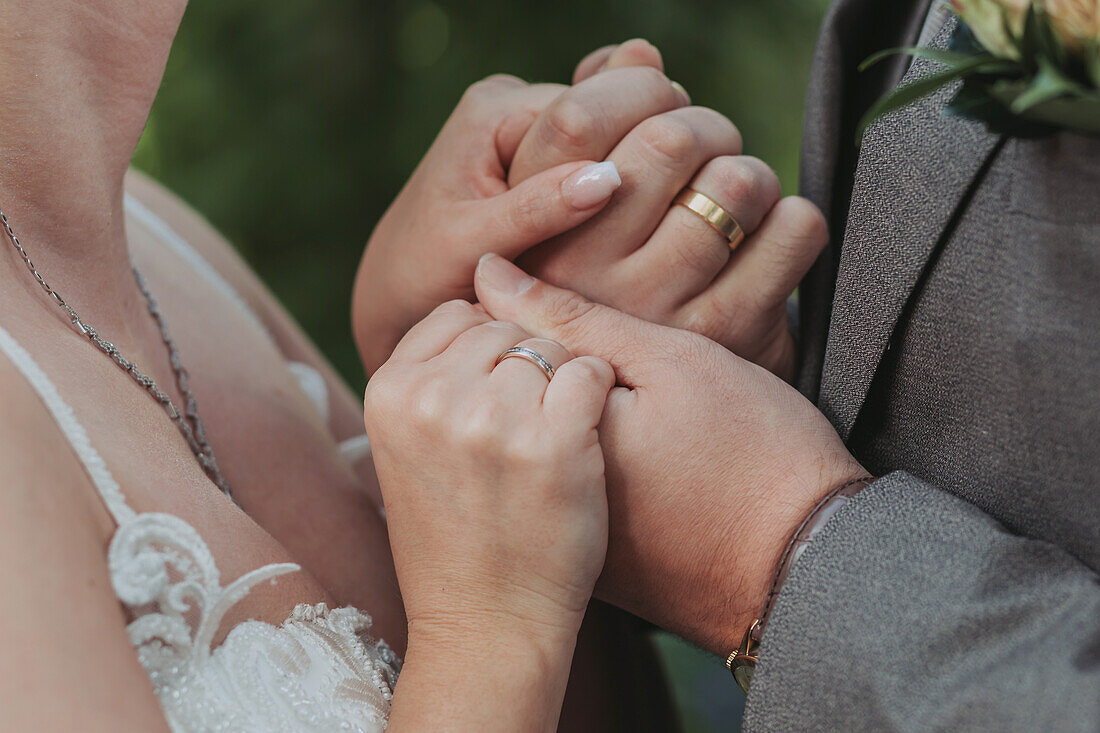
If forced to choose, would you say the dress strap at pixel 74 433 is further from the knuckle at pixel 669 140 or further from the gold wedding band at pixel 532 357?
the knuckle at pixel 669 140

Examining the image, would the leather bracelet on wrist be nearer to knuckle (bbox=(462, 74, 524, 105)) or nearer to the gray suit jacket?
the gray suit jacket

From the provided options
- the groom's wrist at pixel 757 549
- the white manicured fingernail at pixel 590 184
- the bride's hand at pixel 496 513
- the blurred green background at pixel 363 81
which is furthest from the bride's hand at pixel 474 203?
the blurred green background at pixel 363 81

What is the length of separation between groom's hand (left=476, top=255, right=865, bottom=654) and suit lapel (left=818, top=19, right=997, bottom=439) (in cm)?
7

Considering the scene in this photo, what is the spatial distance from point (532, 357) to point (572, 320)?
0.40 ft

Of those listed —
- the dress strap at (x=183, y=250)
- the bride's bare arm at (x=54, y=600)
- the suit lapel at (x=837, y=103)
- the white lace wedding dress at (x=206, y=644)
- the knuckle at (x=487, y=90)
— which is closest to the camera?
the bride's bare arm at (x=54, y=600)

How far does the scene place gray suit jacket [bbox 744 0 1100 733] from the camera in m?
0.64

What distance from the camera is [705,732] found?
1.91 m

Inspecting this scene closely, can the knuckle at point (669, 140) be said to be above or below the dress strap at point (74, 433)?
above

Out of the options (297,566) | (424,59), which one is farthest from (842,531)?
(424,59)

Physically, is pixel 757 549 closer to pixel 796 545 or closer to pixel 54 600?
A: pixel 796 545

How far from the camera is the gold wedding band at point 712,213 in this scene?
37.4 inches

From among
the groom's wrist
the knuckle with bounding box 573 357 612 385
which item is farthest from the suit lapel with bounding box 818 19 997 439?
the knuckle with bounding box 573 357 612 385

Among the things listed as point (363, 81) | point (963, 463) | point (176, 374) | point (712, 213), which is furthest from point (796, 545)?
point (363, 81)

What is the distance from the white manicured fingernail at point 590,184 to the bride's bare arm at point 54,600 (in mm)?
532
